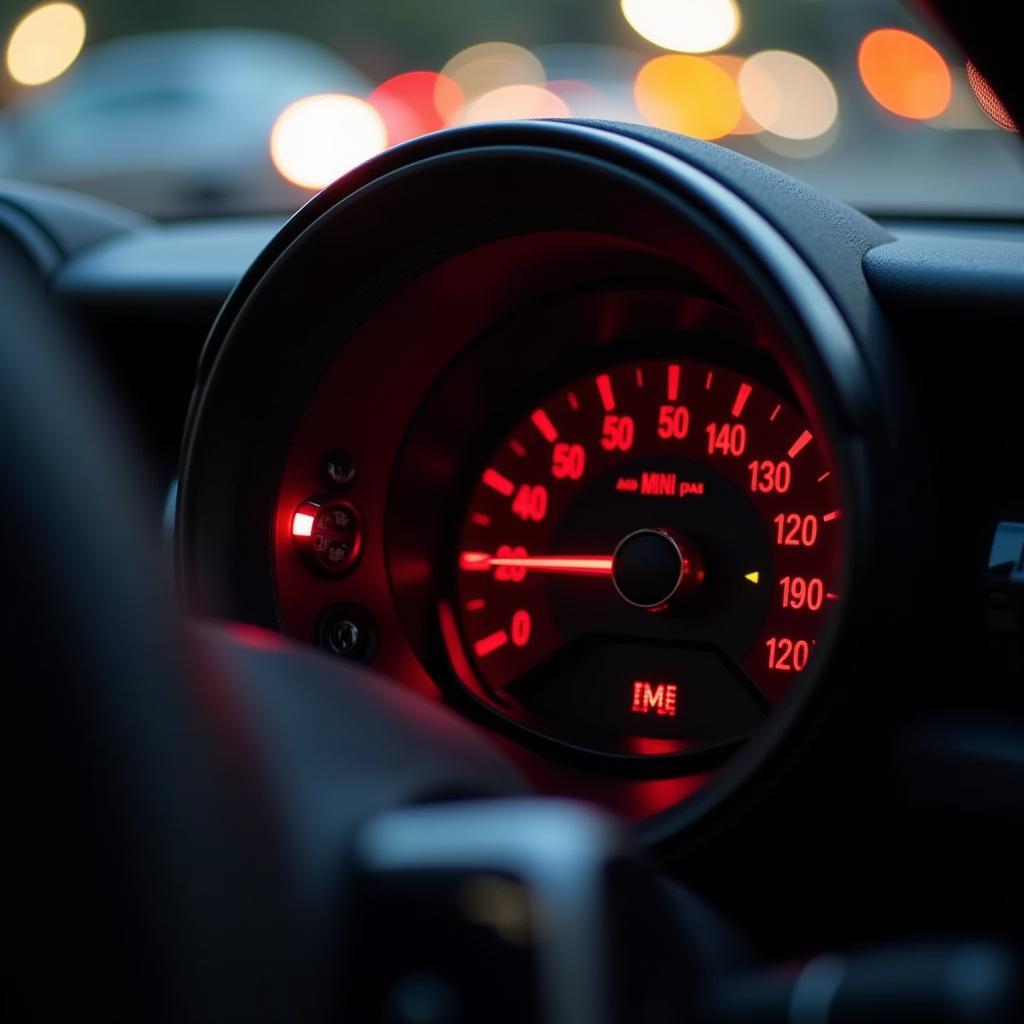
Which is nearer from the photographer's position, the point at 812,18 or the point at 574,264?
the point at 574,264

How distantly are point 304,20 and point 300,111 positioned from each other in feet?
53.5

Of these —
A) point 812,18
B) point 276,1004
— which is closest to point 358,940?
point 276,1004

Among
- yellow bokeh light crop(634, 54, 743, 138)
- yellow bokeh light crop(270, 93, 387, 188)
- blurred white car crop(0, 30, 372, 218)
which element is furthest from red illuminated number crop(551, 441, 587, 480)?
yellow bokeh light crop(634, 54, 743, 138)

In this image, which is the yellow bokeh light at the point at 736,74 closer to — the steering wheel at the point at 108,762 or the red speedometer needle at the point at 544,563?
the red speedometer needle at the point at 544,563

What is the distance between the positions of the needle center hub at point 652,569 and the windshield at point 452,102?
1.01m

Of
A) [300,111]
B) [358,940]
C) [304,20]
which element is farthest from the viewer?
[304,20]

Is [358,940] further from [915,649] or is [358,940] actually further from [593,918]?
[915,649]

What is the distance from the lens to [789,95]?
659 inches

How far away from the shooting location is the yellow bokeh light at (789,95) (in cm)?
1490

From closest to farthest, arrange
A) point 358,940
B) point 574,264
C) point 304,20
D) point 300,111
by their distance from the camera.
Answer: point 358,940 → point 574,264 → point 300,111 → point 304,20

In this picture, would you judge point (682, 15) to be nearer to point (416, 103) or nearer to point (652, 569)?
point (416, 103)

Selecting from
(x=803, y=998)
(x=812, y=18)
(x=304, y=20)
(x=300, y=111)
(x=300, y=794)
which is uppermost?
(x=304, y=20)

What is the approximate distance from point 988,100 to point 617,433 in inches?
39.9

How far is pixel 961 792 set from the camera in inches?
66.0
